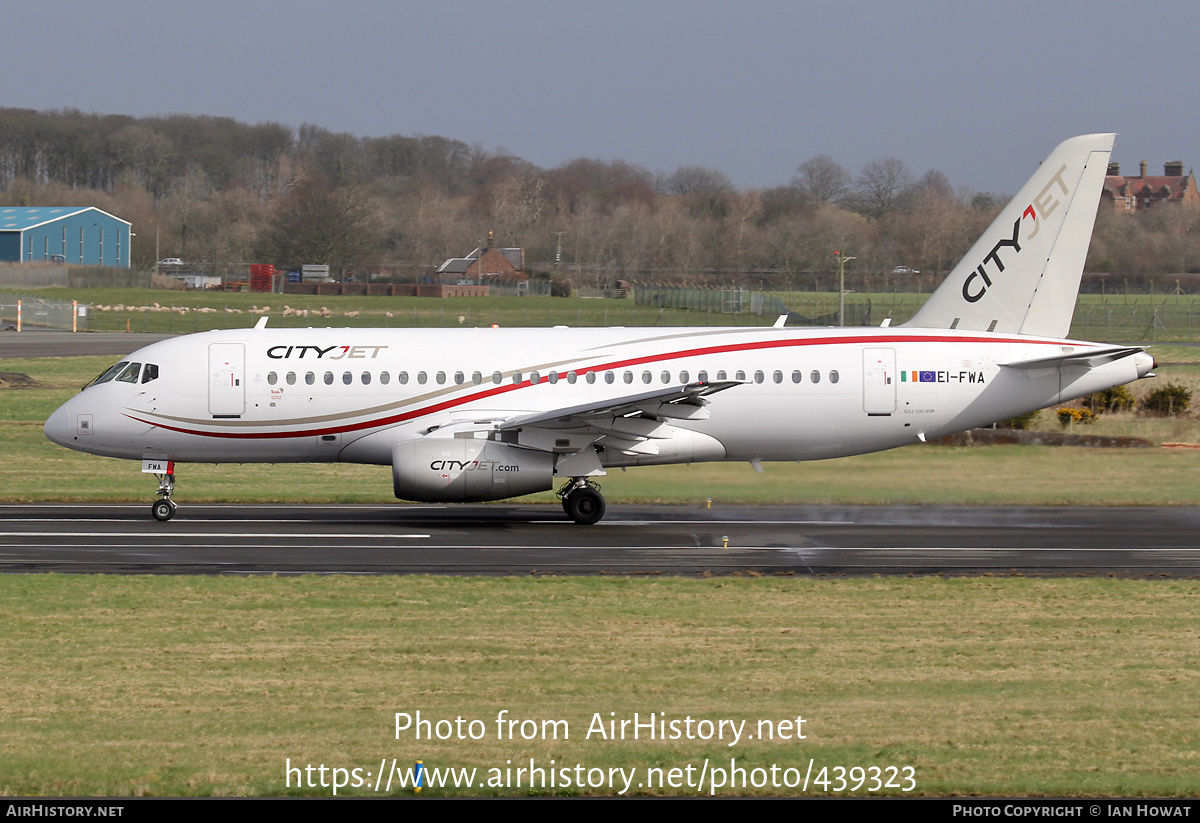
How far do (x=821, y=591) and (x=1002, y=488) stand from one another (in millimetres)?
9810

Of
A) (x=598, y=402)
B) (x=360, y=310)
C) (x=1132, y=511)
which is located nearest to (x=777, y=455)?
(x=598, y=402)

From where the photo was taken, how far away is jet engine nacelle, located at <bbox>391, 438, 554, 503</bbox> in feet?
75.6

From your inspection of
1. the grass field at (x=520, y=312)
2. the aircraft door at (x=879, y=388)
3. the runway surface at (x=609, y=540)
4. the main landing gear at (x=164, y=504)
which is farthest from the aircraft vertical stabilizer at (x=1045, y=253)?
the grass field at (x=520, y=312)

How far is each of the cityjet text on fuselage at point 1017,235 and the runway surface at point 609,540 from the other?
4.44 meters

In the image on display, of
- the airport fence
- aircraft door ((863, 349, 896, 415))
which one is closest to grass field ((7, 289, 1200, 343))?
the airport fence

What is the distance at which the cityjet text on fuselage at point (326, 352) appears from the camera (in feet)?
82.2

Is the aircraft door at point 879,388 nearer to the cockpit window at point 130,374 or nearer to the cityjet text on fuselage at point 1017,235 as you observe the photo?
the cityjet text on fuselage at point 1017,235

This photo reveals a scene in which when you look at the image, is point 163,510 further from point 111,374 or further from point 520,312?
point 520,312

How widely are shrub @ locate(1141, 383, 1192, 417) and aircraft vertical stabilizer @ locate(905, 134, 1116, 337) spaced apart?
11.2 metres

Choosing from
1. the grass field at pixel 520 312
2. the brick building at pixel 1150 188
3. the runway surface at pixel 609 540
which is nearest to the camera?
the runway surface at pixel 609 540

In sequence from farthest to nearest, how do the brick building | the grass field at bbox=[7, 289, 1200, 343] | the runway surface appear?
the brick building → the grass field at bbox=[7, 289, 1200, 343] → the runway surface

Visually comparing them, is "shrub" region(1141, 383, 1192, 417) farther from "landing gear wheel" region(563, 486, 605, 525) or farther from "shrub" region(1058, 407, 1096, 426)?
"landing gear wheel" region(563, 486, 605, 525)

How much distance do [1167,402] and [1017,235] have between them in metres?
12.2
